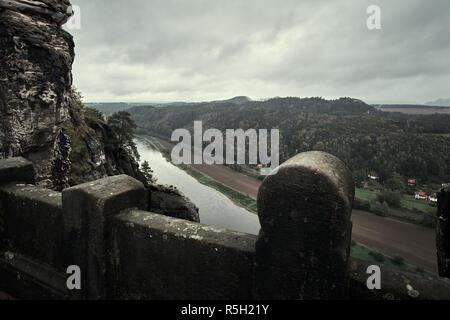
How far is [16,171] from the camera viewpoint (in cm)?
412

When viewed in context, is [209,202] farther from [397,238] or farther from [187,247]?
[187,247]

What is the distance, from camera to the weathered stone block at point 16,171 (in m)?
3.98

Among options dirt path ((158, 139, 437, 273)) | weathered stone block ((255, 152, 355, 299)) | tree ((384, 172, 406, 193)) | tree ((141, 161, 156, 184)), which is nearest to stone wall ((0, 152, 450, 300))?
weathered stone block ((255, 152, 355, 299))

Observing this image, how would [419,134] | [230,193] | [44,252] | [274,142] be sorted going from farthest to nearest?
1. [419,134]
2. [274,142]
3. [230,193]
4. [44,252]

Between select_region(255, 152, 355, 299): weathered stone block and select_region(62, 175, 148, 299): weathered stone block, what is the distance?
1668 mm

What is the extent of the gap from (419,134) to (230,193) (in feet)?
214

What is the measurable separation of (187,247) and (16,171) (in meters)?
3.26

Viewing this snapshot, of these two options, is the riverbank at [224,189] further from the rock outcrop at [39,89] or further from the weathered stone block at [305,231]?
the weathered stone block at [305,231]

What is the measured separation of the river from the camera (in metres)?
43.7

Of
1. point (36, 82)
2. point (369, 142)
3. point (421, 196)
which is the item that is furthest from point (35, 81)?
point (369, 142)
